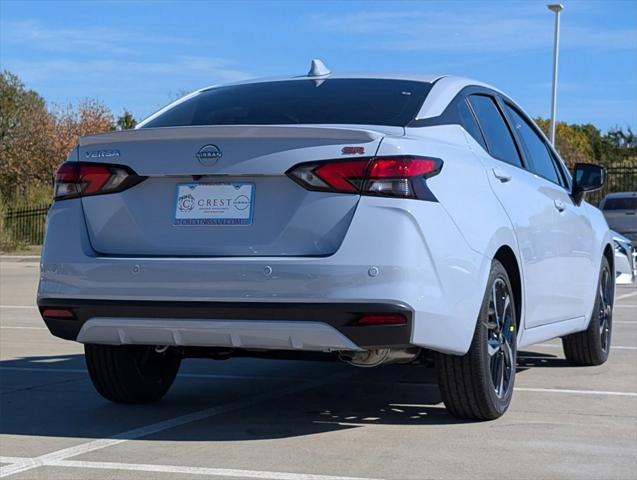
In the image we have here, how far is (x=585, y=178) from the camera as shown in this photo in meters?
7.59

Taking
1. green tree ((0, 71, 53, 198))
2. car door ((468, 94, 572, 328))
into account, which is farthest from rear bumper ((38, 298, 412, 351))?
green tree ((0, 71, 53, 198))

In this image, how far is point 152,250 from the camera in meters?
5.09

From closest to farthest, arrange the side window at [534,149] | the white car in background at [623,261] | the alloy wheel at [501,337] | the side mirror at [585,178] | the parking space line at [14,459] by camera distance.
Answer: the parking space line at [14,459]
the alloy wheel at [501,337]
the side window at [534,149]
the side mirror at [585,178]
the white car in background at [623,261]

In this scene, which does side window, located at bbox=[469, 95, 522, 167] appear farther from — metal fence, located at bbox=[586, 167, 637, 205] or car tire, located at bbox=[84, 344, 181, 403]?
metal fence, located at bbox=[586, 167, 637, 205]

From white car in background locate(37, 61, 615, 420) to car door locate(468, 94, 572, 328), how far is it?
5 centimetres

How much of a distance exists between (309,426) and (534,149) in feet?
8.59

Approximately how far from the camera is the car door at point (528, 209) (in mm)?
5984

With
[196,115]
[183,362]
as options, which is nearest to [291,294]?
[196,115]

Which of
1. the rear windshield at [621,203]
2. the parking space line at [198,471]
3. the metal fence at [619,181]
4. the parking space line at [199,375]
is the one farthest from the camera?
the metal fence at [619,181]

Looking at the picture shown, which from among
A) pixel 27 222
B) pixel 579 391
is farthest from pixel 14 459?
pixel 27 222

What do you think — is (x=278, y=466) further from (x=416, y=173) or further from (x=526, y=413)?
(x=526, y=413)

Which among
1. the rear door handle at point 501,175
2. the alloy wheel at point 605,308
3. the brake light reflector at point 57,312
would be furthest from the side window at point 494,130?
the brake light reflector at point 57,312

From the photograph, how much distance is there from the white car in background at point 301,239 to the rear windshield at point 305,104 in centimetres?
2

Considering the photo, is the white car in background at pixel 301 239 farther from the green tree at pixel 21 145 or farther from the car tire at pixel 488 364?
the green tree at pixel 21 145
